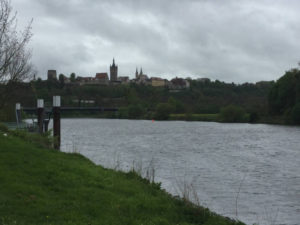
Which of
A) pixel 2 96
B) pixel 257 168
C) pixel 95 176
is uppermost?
pixel 2 96

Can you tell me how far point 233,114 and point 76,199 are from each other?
9593 centimetres

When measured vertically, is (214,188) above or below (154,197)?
below

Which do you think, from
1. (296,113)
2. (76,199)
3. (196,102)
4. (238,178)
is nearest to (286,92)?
(296,113)

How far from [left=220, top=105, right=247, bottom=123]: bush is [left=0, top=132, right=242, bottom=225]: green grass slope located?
91.3 metres

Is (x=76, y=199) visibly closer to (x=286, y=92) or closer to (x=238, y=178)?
(x=238, y=178)

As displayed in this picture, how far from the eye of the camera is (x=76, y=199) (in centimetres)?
938

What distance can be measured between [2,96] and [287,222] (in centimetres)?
1165

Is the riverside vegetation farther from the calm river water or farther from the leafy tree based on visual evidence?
the calm river water

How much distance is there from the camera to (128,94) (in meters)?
172

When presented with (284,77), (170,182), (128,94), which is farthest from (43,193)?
(128,94)

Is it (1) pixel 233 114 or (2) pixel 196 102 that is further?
(2) pixel 196 102

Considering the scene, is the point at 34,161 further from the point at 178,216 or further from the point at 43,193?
the point at 178,216

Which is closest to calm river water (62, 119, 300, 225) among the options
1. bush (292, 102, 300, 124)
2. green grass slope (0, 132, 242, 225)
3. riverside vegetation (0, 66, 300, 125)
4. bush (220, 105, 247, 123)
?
green grass slope (0, 132, 242, 225)

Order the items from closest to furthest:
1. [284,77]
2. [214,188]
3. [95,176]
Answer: [95,176] → [214,188] → [284,77]
